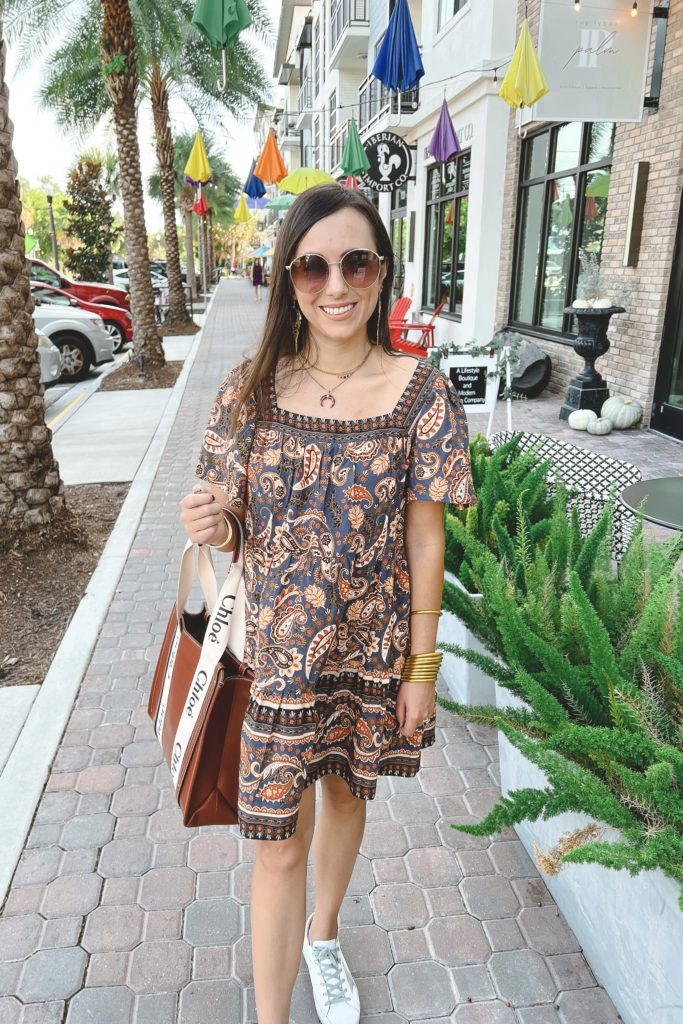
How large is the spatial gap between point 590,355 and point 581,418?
73 centimetres

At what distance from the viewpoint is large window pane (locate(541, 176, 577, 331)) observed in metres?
10.0

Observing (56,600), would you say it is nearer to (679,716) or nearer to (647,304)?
(679,716)

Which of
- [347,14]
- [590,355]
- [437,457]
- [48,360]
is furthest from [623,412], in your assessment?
[347,14]

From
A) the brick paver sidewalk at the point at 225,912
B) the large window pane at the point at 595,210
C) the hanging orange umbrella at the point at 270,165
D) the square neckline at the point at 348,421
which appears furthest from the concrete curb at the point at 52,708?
the hanging orange umbrella at the point at 270,165

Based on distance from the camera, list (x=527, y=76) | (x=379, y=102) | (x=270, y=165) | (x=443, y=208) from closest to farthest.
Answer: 1. (x=527, y=76)
2. (x=270, y=165)
3. (x=443, y=208)
4. (x=379, y=102)

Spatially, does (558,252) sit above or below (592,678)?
above

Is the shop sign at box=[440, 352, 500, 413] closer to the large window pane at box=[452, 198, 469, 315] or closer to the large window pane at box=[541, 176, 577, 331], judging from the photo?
the large window pane at box=[541, 176, 577, 331]

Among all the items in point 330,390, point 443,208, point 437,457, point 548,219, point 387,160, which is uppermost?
point 387,160

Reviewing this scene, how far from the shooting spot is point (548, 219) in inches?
418

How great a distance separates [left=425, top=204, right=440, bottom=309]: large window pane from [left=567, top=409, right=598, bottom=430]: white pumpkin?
8281 mm

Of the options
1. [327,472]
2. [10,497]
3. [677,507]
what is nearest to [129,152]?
[10,497]

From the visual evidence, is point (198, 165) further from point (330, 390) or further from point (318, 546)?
point (318, 546)

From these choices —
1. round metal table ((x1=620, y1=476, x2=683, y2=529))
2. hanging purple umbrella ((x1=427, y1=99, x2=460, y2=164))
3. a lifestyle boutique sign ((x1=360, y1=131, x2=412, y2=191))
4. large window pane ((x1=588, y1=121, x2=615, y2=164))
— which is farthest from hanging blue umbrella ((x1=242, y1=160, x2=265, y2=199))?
round metal table ((x1=620, y1=476, x2=683, y2=529))

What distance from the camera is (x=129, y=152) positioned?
40.0 ft
